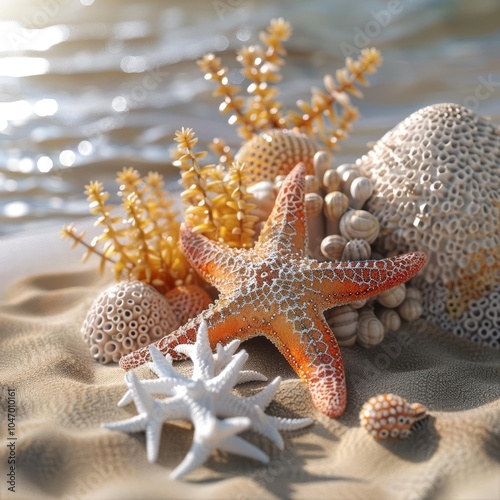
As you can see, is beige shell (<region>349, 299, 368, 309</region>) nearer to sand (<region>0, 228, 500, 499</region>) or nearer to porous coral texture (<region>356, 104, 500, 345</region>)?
sand (<region>0, 228, 500, 499</region>)

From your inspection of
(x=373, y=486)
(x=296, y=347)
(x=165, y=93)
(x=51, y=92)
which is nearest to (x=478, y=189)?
(x=296, y=347)

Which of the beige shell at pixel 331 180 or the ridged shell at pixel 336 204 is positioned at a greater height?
the beige shell at pixel 331 180

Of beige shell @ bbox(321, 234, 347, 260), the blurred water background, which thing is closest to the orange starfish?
beige shell @ bbox(321, 234, 347, 260)

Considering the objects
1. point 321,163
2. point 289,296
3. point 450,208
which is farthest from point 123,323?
point 450,208

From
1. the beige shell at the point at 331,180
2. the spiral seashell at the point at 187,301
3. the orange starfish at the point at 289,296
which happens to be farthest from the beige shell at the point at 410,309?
the spiral seashell at the point at 187,301

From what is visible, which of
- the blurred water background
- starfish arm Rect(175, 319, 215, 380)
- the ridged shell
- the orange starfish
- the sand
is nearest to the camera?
the sand

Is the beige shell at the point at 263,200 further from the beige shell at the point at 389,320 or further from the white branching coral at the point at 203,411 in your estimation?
the white branching coral at the point at 203,411

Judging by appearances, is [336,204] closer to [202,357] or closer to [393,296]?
[393,296]
